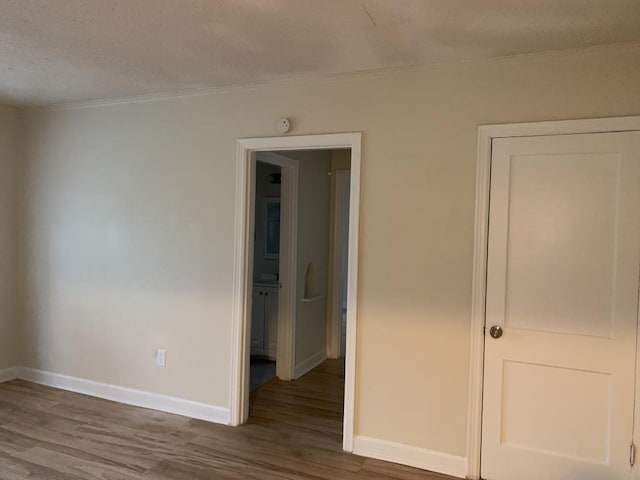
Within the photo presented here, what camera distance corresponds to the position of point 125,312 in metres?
3.69

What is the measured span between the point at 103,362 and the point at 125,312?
504mm

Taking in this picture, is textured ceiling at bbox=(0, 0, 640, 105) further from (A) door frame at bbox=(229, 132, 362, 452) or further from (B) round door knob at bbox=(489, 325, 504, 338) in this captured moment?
(B) round door knob at bbox=(489, 325, 504, 338)

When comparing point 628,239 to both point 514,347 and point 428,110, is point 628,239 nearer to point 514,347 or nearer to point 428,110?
point 514,347

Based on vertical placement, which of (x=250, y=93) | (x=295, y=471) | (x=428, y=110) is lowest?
(x=295, y=471)

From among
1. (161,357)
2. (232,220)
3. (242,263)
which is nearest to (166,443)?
→ (161,357)

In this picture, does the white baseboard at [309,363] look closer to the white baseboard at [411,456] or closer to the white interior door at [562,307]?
the white baseboard at [411,456]

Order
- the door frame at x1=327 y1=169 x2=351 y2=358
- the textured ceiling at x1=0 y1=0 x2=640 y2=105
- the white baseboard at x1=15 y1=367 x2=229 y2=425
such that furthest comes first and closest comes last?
1. the door frame at x1=327 y1=169 x2=351 y2=358
2. the white baseboard at x1=15 y1=367 x2=229 y2=425
3. the textured ceiling at x1=0 y1=0 x2=640 y2=105

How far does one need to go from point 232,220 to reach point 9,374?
2.75 m

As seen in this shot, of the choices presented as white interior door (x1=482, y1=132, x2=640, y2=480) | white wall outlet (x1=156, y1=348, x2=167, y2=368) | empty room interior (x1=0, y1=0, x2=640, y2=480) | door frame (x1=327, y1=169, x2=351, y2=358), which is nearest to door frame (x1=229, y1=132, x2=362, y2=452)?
empty room interior (x1=0, y1=0, x2=640, y2=480)

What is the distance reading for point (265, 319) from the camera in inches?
198

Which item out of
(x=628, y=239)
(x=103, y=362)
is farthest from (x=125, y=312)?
(x=628, y=239)

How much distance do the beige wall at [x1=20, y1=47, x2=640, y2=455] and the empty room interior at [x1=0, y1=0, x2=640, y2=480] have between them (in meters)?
0.01

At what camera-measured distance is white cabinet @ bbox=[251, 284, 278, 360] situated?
4.98 meters

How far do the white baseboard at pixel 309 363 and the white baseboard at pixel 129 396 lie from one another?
1.18 metres
